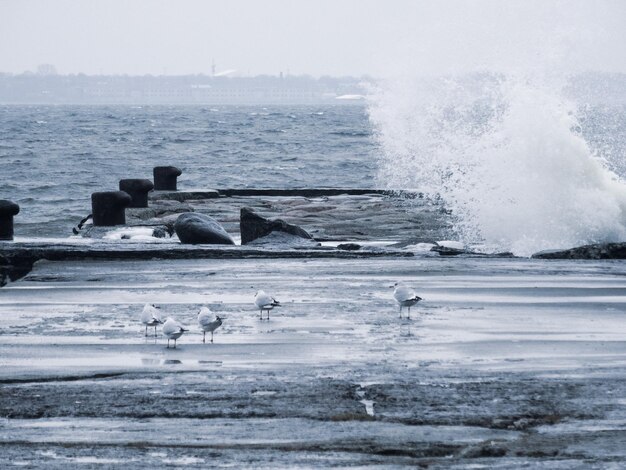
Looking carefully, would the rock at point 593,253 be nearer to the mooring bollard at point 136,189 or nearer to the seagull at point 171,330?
the seagull at point 171,330

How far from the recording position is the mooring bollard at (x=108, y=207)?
12461mm

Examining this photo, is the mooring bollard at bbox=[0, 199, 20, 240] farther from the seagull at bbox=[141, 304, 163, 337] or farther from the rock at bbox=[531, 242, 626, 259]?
the seagull at bbox=[141, 304, 163, 337]

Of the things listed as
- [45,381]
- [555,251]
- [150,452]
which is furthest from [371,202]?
[150,452]

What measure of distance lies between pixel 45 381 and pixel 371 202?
38.7 ft

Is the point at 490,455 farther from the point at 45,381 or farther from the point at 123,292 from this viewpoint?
the point at 123,292

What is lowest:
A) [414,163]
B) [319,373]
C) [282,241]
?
[414,163]

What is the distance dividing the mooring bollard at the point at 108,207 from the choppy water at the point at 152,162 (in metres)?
8.31

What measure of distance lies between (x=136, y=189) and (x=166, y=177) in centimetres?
326

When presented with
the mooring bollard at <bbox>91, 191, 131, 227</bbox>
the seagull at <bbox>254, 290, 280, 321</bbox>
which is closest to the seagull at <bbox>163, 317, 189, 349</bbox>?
the seagull at <bbox>254, 290, 280, 321</bbox>

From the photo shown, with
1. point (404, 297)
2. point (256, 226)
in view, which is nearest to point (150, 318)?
point (404, 297)

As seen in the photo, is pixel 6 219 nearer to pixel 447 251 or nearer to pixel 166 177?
pixel 447 251

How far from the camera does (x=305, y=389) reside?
4992 mm

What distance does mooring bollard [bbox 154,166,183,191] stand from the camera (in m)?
18.1

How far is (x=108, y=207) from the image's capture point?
12531 millimetres
